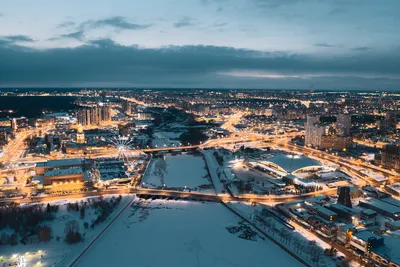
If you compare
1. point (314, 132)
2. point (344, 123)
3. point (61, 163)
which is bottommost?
point (61, 163)

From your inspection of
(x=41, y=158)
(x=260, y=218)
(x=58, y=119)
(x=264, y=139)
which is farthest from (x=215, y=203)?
(x=58, y=119)

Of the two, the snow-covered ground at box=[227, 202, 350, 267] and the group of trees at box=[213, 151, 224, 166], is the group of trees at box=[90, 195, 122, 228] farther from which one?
the group of trees at box=[213, 151, 224, 166]

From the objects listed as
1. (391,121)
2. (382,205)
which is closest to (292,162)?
(382,205)

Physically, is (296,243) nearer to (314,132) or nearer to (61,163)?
(61,163)

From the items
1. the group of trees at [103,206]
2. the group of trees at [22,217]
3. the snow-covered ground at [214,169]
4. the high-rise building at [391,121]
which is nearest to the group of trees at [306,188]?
the snow-covered ground at [214,169]

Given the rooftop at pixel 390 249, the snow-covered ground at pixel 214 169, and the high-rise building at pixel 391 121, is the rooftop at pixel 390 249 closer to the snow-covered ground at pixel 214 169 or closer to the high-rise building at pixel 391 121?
the snow-covered ground at pixel 214 169

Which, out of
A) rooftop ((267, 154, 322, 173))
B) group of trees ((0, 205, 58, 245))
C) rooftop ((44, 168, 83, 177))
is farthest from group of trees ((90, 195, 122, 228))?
rooftop ((267, 154, 322, 173))
